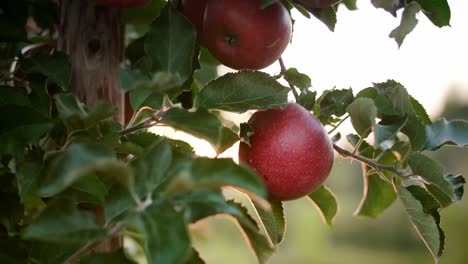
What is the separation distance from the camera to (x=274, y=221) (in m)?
0.76

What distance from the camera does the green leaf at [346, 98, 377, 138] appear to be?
26.2 inches

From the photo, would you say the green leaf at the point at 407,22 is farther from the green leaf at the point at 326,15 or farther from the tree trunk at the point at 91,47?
the tree trunk at the point at 91,47

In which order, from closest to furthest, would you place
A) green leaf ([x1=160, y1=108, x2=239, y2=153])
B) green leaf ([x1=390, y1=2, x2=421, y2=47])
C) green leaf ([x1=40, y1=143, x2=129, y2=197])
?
green leaf ([x1=40, y1=143, x2=129, y2=197]) → green leaf ([x1=160, y1=108, x2=239, y2=153]) → green leaf ([x1=390, y1=2, x2=421, y2=47])

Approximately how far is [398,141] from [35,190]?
14.2 inches

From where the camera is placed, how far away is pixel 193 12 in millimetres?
779

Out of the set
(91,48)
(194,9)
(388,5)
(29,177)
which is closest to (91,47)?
(91,48)

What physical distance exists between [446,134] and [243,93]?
0.86 feet

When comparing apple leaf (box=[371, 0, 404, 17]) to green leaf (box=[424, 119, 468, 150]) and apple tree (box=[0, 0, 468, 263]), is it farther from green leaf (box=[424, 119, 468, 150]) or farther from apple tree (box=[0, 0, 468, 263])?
green leaf (box=[424, 119, 468, 150])

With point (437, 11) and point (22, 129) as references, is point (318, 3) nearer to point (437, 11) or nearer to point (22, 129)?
point (437, 11)

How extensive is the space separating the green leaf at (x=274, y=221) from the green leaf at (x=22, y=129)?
0.91 ft

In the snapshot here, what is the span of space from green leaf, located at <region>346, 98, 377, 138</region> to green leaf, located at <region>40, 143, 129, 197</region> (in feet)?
1.01

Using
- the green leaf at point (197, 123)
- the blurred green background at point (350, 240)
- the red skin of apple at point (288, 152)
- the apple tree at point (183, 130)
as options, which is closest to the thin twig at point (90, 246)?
the apple tree at point (183, 130)

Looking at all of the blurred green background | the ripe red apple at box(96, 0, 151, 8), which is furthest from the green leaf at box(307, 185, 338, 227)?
the blurred green background

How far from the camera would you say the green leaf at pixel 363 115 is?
67 centimetres
